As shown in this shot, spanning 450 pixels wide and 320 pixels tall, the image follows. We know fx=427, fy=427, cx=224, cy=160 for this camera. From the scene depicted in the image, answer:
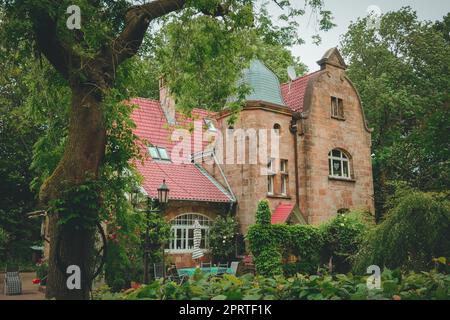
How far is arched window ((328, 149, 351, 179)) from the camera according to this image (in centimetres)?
2058

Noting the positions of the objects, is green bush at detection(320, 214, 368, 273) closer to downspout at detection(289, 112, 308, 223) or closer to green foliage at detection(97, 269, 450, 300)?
downspout at detection(289, 112, 308, 223)

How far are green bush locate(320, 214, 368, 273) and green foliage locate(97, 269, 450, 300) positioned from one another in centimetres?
1318

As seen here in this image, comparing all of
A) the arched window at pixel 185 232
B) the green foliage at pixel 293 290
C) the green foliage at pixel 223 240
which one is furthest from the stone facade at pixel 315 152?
the green foliage at pixel 293 290

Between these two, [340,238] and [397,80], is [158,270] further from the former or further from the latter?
[397,80]

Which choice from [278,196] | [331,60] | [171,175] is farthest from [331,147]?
[171,175]

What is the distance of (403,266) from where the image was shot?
26.9 feet

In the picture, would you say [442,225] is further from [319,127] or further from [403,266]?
[319,127]

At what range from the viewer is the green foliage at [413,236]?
8.05m

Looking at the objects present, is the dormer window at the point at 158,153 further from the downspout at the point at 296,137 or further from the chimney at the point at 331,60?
the chimney at the point at 331,60

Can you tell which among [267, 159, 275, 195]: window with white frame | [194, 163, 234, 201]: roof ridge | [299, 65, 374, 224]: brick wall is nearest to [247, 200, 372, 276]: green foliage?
[299, 65, 374, 224]: brick wall

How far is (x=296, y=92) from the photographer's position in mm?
21531

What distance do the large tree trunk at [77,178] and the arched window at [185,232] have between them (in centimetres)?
1058
